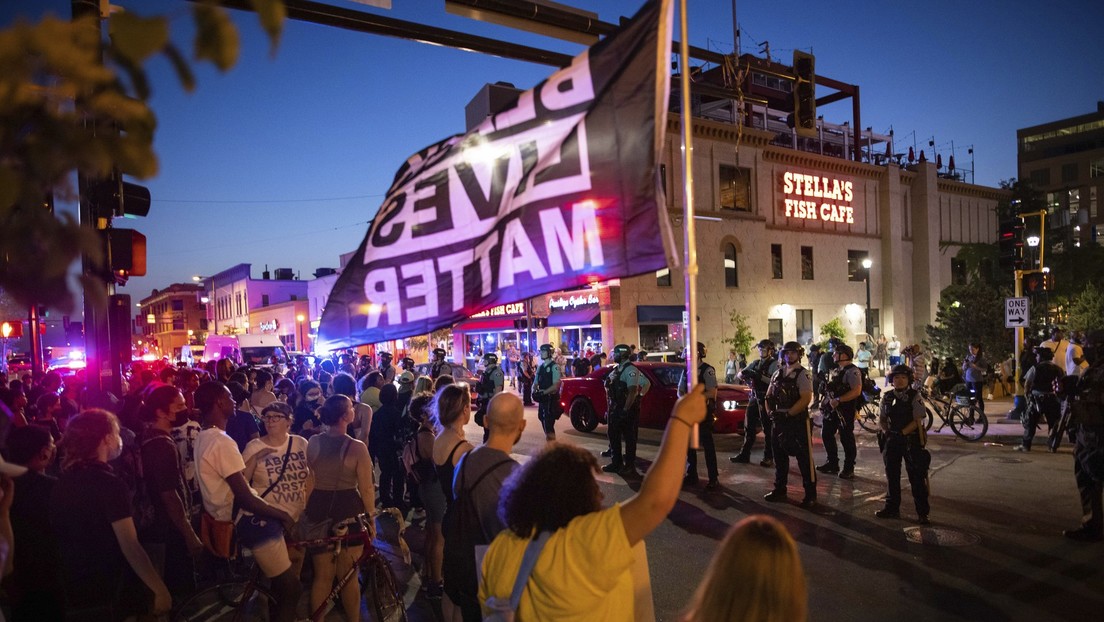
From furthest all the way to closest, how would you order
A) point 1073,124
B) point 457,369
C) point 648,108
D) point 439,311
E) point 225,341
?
point 1073,124 → point 225,341 → point 457,369 → point 439,311 → point 648,108

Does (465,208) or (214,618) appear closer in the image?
(465,208)

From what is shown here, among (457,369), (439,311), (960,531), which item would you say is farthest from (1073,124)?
(439,311)

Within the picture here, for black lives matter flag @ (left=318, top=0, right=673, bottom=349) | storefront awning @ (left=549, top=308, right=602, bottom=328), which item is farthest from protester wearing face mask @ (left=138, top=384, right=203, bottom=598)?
storefront awning @ (left=549, top=308, right=602, bottom=328)

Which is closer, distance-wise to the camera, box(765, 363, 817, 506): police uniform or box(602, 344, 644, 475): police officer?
box(765, 363, 817, 506): police uniform

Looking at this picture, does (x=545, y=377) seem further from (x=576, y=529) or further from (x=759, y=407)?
(x=576, y=529)

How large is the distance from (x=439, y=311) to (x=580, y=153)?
1108 mm

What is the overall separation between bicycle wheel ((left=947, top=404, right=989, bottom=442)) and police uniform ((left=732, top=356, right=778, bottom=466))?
440 cm

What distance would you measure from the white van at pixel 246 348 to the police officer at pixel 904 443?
27755 millimetres

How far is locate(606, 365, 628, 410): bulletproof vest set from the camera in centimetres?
1036

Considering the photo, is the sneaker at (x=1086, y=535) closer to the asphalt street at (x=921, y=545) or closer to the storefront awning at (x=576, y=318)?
the asphalt street at (x=921, y=545)

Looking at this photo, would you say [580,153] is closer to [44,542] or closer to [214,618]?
[44,542]

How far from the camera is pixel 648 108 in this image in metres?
3.16

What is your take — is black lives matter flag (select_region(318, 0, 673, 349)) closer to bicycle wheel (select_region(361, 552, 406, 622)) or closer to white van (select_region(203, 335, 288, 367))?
bicycle wheel (select_region(361, 552, 406, 622))

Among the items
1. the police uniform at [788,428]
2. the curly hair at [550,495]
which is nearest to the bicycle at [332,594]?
the curly hair at [550,495]
